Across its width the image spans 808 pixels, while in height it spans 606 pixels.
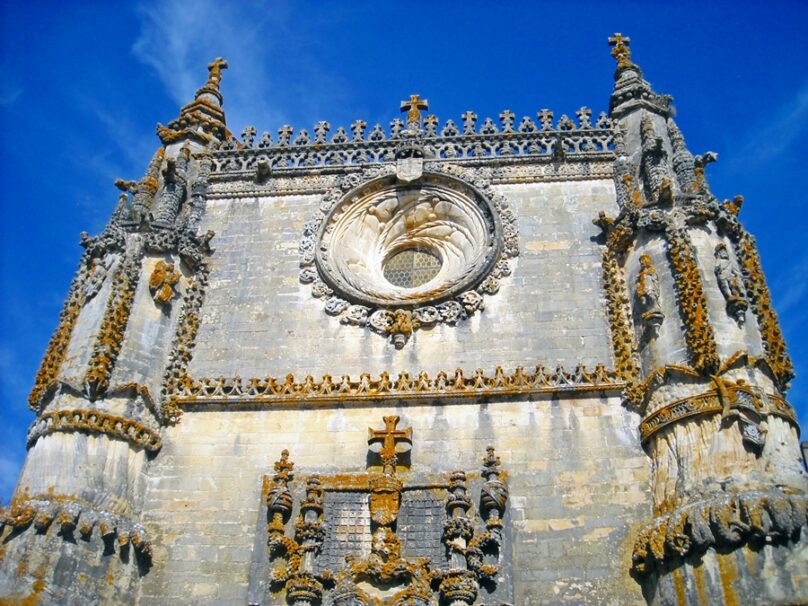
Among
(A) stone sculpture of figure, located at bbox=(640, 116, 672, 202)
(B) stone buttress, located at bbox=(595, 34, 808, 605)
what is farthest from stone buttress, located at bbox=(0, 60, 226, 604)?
(A) stone sculpture of figure, located at bbox=(640, 116, 672, 202)

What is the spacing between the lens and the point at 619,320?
14.1m

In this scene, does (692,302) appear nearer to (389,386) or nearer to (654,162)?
(654,162)

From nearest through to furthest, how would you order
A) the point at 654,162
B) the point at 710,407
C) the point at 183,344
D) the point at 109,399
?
1. the point at 710,407
2. the point at 109,399
3. the point at 183,344
4. the point at 654,162

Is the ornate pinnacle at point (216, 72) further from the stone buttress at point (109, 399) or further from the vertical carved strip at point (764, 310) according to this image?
the vertical carved strip at point (764, 310)

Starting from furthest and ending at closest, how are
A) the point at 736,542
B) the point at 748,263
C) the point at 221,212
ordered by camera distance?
the point at 221,212 < the point at 748,263 < the point at 736,542

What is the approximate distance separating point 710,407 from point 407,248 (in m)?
6.88

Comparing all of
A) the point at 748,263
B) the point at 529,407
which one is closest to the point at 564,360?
the point at 529,407

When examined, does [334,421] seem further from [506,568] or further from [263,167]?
[263,167]

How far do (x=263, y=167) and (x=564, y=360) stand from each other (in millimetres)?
7096

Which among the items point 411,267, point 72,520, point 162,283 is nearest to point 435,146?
point 411,267

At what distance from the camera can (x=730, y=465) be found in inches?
453

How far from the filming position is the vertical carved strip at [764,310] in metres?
13.1

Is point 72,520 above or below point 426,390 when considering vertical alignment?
below

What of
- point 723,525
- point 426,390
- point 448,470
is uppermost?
point 426,390
